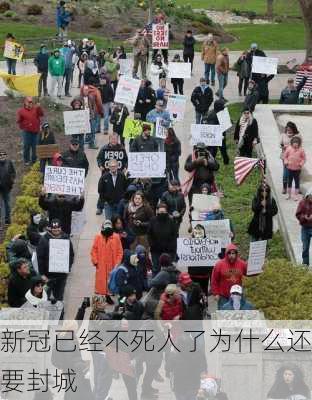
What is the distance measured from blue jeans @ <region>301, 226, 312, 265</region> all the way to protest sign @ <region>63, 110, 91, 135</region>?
690 cm

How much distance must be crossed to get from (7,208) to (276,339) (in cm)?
792

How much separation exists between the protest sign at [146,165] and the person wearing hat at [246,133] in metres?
3.69

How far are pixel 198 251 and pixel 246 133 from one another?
7.15 m

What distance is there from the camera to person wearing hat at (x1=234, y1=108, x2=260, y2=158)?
21500mm

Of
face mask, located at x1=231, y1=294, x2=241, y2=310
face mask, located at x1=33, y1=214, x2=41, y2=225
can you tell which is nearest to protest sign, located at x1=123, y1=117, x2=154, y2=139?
face mask, located at x1=33, y1=214, x2=41, y2=225

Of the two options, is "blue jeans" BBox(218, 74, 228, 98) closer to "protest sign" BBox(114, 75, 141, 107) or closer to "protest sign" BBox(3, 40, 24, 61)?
"protest sign" BBox(3, 40, 24, 61)

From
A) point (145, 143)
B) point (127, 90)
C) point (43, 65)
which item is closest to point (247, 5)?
point (43, 65)

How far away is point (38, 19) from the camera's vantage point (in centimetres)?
4369

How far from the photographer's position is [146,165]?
18078mm

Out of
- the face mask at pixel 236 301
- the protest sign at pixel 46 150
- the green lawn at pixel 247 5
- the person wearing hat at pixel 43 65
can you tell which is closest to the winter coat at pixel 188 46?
the person wearing hat at pixel 43 65

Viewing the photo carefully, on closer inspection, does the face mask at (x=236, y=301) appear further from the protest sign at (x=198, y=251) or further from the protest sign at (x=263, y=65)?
the protest sign at (x=263, y=65)

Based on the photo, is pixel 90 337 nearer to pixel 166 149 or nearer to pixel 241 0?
pixel 166 149

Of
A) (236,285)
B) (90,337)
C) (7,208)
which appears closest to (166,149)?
(7,208)

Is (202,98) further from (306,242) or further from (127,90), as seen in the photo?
(306,242)
